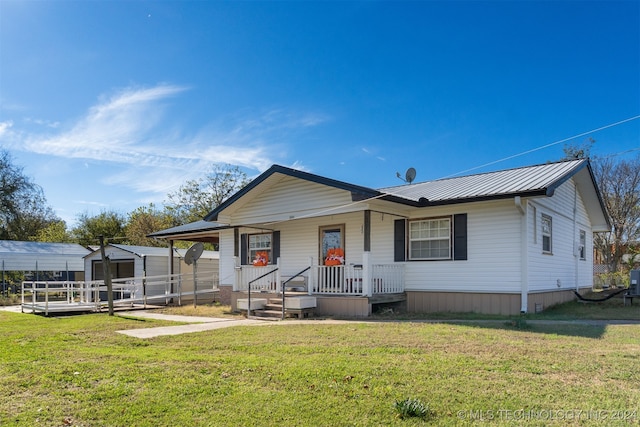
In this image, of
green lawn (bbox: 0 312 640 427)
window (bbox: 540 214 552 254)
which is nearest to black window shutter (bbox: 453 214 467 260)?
window (bbox: 540 214 552 254)

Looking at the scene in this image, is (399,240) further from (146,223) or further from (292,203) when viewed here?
(146,223)

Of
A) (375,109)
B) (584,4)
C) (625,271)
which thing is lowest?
(625,271)

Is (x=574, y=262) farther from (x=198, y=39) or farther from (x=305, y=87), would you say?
(x=198, y=39)

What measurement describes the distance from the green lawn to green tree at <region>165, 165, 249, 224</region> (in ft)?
103

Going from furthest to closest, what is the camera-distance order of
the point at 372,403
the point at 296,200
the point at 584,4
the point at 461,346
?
the point at 296,200
the point at 584,4
the point at 461,346
the point at 372,403

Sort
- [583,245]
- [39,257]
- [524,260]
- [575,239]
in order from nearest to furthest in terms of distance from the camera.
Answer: [524,260], [575,239], [583,245], [39,257]

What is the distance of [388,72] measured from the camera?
1686 cm

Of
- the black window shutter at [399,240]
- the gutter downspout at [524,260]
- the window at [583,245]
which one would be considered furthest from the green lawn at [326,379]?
the window at [583,245]

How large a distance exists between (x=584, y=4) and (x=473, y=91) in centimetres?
535

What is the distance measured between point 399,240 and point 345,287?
2245mm

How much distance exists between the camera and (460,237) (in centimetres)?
1273

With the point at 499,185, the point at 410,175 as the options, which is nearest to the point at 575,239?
the point at 499,185

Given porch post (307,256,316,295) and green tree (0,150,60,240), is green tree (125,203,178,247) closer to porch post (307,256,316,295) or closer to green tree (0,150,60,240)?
green tree (0,150,60,240)

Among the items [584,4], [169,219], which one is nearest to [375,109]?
[584,4]
